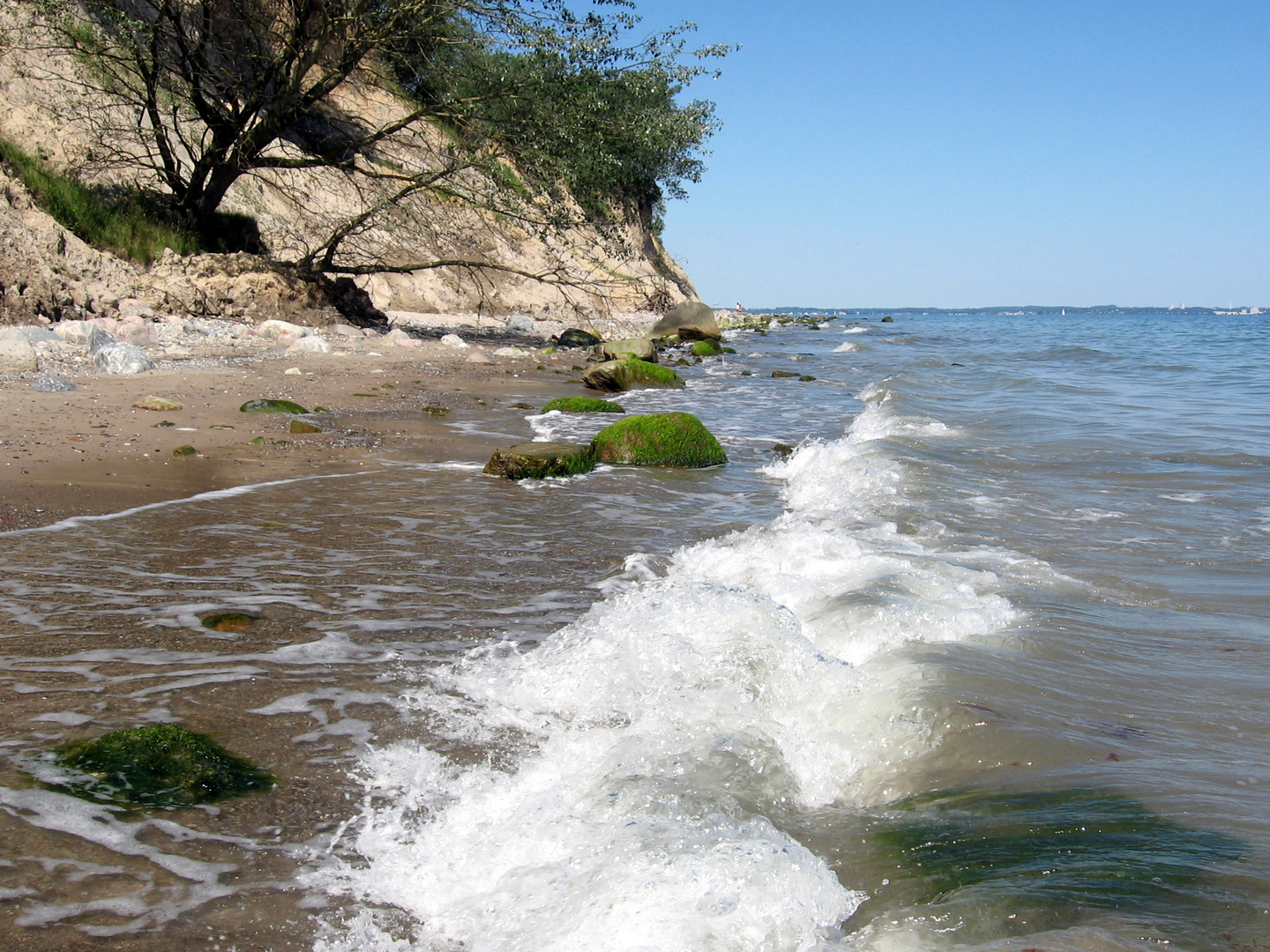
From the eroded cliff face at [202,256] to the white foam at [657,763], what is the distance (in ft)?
37.9

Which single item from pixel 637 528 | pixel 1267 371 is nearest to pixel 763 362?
pixel 1267 371

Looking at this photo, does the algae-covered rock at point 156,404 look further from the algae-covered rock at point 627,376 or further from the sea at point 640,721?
the algae-covered rock at point 627,376

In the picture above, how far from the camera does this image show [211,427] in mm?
7836

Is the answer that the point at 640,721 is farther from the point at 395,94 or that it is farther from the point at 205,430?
the point at 395,94

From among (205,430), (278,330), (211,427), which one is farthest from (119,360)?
(278,330)

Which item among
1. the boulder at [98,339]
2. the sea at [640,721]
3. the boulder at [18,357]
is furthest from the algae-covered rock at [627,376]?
the sea at [640,721]

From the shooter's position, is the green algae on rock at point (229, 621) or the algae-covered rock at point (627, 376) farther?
the algae-covered rock at point (627, 376)

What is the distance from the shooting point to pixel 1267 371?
22219mm

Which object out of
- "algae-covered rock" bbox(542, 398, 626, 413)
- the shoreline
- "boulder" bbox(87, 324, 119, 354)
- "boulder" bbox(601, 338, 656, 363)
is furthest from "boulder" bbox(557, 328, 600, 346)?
"boulder" bbox(87, 324, 119, 354)

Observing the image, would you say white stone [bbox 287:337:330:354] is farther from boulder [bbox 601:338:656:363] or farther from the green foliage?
the green foliage

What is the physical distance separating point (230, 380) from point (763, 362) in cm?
1485

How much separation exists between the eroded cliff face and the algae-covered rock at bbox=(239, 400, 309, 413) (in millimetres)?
5426

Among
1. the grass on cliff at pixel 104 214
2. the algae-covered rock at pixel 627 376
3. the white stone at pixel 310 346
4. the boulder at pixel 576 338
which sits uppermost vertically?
the grass on cliff at pixel 104 214

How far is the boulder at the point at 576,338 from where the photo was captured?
21.3 metres
